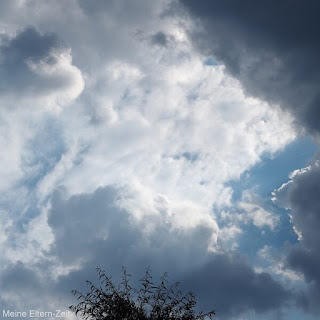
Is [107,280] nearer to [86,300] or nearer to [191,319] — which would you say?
[86,300]

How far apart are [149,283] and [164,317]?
101 inches

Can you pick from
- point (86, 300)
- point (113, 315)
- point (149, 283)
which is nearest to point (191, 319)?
point (149, 283)

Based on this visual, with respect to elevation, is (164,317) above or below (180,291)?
below

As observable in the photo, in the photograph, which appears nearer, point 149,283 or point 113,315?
point 113,315

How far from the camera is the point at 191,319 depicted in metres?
22.9

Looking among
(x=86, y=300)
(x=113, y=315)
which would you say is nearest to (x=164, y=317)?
(x=113, y=315)

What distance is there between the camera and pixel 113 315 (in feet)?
73.4

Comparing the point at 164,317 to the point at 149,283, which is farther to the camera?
the point at 149,283

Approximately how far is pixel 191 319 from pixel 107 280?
6.34 metres

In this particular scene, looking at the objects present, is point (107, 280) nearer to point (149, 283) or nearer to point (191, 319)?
point (149, 283)

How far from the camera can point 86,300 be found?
23.0m

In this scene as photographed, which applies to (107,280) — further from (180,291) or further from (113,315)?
(180,291)

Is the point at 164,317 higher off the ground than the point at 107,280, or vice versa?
the point at 107,280

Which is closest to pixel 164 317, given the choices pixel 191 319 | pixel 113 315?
pixel 191 319
